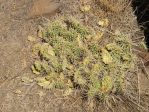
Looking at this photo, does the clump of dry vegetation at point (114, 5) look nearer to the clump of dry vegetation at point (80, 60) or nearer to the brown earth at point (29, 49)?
the brown earth at point (29, 49)

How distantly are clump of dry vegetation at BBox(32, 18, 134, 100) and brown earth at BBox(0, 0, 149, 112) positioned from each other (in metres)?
0.11

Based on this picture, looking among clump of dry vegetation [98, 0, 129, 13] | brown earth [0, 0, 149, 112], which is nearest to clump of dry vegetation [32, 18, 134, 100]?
brown earth [0, 0, 149, 112]

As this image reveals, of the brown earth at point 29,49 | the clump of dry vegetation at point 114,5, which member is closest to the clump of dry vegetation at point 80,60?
the brown earth at point 29,49

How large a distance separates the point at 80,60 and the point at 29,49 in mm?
570

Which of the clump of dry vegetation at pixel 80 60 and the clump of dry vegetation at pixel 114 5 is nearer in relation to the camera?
the clump of dry vegetation at pixel 80 60

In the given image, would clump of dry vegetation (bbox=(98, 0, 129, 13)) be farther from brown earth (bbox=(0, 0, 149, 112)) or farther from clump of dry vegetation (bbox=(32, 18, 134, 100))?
clump of dry vegetation (bbox=(32, 18, 134, 100))

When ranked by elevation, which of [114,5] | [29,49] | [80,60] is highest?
[114,5]

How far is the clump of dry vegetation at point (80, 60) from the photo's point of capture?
362cm

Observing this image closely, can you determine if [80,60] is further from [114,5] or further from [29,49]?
[114,5]

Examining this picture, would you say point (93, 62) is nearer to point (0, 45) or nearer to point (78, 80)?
point (78, 80)

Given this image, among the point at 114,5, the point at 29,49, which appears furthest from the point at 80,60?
the point at 114,5

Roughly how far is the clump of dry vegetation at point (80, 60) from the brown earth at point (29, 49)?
0.36 feet

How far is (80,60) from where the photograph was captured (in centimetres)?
380

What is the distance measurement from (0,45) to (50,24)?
563 mm
